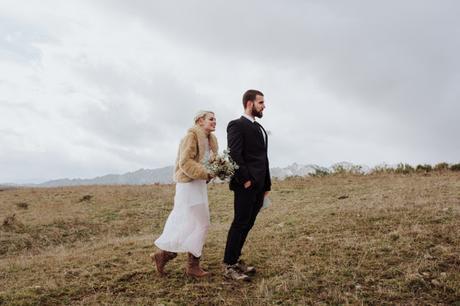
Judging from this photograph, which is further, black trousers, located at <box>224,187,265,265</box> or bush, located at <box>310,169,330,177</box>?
bush, located at <box>310,169,330,177</box>

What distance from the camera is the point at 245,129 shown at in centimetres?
617

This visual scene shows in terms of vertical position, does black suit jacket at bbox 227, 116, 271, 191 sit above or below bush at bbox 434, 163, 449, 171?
below

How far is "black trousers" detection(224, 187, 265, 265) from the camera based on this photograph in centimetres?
625

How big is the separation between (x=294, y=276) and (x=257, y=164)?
1764mm

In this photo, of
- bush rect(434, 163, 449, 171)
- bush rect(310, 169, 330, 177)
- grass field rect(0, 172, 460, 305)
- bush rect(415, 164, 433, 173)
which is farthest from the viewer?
bush rect(310, 169, 330, 177)

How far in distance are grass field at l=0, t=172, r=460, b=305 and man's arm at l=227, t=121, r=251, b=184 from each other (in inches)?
61.8

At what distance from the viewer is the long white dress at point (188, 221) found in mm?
6320

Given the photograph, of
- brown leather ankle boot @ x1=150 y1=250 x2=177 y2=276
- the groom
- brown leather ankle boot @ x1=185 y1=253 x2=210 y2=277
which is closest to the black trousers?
the groom

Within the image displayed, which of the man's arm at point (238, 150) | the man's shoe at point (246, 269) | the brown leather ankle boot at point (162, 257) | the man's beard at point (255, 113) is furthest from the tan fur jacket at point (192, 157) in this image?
the man's shoe at point (246, 269)

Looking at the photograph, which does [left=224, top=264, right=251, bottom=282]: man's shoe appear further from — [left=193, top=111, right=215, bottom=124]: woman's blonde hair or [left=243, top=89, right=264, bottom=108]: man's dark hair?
[left=243, top=89, right=264, bottom=108]: man's dark hair

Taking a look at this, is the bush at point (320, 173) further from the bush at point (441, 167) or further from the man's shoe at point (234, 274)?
the man's shoe at point (234, 274)

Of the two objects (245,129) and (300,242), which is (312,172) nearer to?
(300,242)

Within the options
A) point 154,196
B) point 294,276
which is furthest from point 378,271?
point 154,196

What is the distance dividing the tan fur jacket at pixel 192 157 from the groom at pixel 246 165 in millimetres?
424
